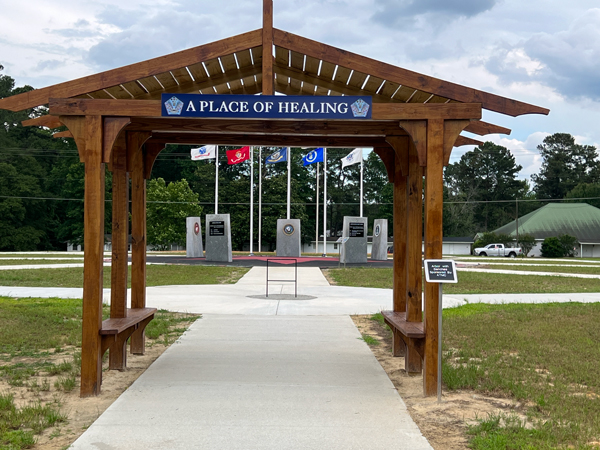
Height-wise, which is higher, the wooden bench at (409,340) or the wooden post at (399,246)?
the wooden post at (399,246)

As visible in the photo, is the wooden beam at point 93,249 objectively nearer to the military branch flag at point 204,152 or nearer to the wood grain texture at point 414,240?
the wood grain texture at point 414,240

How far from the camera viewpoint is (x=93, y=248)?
6.37 meters

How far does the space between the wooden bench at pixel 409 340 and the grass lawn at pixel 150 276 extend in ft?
37.2

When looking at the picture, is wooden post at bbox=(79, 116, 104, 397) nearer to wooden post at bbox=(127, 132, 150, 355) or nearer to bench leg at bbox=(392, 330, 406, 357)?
wooden post at bbox=(127, 132, 150, 355)

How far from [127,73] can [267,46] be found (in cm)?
147

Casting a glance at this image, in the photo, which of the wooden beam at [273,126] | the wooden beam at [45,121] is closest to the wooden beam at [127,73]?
the wooden beam at [45,121]

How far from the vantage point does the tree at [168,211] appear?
56.2 meters

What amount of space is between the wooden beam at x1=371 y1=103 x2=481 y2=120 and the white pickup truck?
5168cm

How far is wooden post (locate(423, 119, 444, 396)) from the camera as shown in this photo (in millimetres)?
6477

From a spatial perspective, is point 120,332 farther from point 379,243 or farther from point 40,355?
point 379,243

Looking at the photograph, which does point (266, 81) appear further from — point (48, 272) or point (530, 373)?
point (48, 272)

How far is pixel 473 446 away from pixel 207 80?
4945mm

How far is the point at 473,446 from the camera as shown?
4793mm

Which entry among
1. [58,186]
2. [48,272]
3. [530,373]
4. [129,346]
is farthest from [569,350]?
[58,186]
